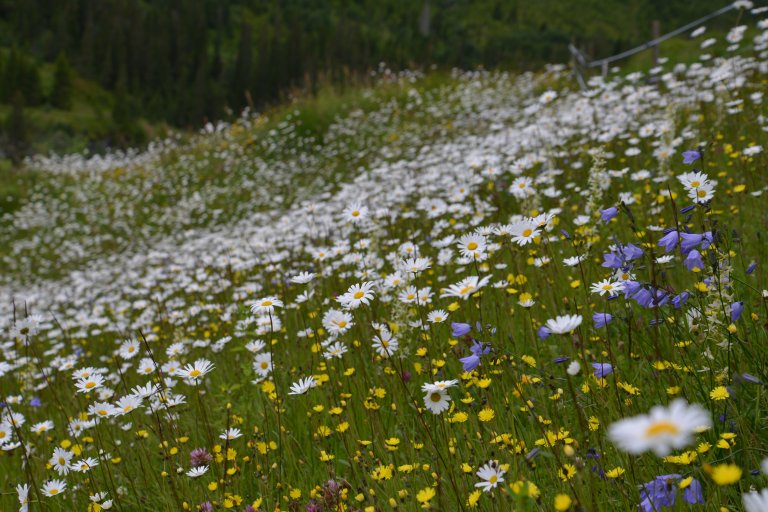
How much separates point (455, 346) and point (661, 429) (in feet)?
6.83

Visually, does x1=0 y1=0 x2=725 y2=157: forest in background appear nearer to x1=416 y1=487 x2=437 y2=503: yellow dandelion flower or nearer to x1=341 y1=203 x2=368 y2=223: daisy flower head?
x1=341 y1=203 x2=368 y2=223: daisy flower head

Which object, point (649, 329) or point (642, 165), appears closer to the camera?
point (649, 329)

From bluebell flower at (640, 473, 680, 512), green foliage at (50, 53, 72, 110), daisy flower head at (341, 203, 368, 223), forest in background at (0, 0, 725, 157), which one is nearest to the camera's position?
bluebell flower at (640, 473, 680, 512)

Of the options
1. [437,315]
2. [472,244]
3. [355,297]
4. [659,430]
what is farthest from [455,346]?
[659,430]

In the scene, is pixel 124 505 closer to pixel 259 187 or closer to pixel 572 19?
pixel 259 187

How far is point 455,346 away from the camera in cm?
278

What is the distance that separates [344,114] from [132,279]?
27.8 ft

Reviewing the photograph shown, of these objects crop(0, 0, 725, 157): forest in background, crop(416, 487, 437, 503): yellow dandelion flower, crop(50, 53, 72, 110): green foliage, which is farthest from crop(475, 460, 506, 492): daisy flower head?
crop(50, 53, 72, 110): green foliage

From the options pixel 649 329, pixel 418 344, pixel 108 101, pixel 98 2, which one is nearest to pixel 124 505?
pixel 418 344

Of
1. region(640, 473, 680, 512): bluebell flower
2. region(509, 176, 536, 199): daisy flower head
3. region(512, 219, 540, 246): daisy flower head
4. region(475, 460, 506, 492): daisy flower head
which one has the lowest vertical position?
region(640, 473, 680, 512): bluebell flower

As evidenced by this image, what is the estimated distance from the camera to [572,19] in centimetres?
9756

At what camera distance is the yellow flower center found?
0.69 metres

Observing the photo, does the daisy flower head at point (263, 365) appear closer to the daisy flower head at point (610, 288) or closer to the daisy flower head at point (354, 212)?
the daisy flower head at point (354, 212)

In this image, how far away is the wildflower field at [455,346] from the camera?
175cm
